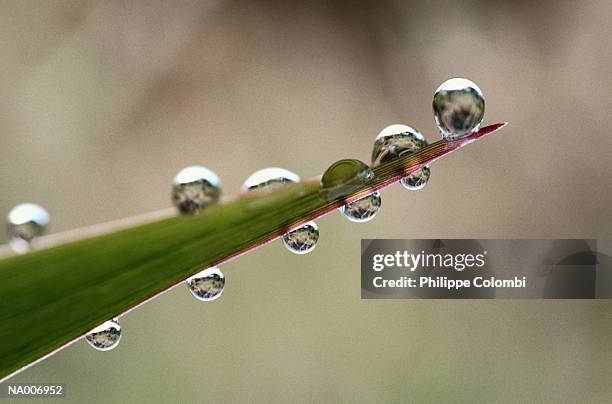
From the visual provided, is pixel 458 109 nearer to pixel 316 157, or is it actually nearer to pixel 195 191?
pixel 195 191

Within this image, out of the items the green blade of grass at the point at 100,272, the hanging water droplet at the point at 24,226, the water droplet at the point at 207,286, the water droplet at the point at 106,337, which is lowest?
the green blade of grass at the point at 100,272

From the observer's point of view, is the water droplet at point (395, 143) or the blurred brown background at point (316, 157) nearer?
the water droplet at point (395, 143)

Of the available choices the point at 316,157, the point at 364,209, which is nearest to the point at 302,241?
the point at 364,209

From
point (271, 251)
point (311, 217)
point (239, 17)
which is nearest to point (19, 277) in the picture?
point (311, 217)

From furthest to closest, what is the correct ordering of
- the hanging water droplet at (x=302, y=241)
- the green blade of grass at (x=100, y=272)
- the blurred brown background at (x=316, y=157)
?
1. the blurred brown background at (x=316, y=157)
2. the hanging water droplet at (x=302, y=241)
3. the green blade of grass at (x=100, y=272)

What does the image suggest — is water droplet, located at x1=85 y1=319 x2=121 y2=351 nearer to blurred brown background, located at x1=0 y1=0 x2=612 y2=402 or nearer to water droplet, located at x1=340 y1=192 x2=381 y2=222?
water droplet, located at x1=340 y1=192 x2=381 y2=222

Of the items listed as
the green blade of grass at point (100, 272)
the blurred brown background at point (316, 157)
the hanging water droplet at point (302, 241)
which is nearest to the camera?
the green blade of grass at point (100, 272)

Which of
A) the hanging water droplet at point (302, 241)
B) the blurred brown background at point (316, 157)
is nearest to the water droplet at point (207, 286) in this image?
the hanging water droplet at point (302, 241)

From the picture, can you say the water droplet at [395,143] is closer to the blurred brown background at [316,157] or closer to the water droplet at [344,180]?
the water droplet at [344,180]

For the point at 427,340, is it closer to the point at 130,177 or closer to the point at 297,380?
the point at 297,380
